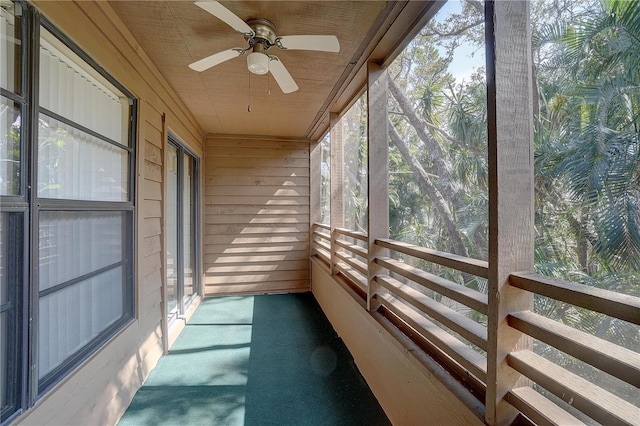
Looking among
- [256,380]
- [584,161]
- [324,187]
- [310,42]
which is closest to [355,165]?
[324,187]

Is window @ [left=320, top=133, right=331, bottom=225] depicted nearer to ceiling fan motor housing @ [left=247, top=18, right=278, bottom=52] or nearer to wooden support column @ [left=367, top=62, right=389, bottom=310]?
wooden support column @ [left=367, top=62, right=389, bottom=310]

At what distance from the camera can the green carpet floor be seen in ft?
6.11

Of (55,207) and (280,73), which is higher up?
(280,73)

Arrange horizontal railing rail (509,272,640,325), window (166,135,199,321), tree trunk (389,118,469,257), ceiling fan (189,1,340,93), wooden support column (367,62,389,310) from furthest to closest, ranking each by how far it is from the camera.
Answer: window (166,135,199,321) → tree trunk (389,118,469,257) → wooden support column (367,62,389,310) → ceiling fan (189,1,340,93) → horizontal railing rail (509,272,640,325)

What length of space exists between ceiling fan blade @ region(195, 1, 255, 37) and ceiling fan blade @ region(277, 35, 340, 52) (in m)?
0.20

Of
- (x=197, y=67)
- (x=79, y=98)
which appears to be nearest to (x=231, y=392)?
(x=79, y=98)

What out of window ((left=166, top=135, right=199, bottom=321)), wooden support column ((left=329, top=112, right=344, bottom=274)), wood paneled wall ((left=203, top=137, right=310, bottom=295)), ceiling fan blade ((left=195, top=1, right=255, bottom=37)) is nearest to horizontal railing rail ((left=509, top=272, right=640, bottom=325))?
ceiling fan blade ((left=195, top=1, right=255, bottom=37))

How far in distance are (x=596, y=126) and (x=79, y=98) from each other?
7.79ft

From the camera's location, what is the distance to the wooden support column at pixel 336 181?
3.42m

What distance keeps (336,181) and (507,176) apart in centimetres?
262

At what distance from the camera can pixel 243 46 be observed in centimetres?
205

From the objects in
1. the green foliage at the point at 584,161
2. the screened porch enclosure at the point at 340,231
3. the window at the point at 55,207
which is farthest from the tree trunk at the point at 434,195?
the window at the point at 55,207

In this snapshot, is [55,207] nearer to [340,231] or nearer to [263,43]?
[263,43]

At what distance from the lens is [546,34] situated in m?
1.52
